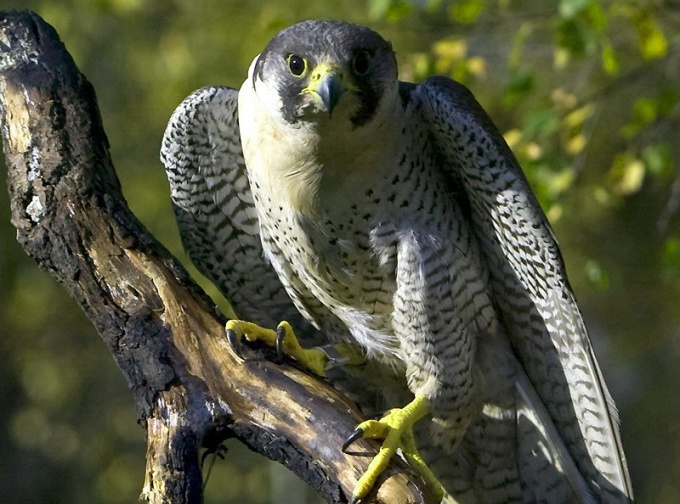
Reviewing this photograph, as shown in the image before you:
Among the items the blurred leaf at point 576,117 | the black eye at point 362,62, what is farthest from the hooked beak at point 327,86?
the blurred leaf at point 576,117

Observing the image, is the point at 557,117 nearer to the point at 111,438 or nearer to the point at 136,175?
the point at 136,175

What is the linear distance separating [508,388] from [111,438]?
1119cm

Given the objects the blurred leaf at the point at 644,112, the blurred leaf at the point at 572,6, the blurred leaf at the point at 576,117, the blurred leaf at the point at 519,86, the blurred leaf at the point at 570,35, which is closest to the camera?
the blurred leaf at the point at 572,6

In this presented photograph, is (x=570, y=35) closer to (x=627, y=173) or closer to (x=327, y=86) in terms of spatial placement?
(x=627, y=173)

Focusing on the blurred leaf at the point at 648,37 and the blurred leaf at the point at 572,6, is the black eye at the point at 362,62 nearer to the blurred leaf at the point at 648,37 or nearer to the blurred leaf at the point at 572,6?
the blurred leaf at the point at 572,6

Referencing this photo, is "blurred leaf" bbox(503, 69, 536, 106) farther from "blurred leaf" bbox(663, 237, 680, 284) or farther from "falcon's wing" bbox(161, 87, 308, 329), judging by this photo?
"falcon's wing" bbox(161, 87, 308, 329)

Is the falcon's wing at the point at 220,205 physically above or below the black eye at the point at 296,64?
below

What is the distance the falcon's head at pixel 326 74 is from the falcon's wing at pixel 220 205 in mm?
490

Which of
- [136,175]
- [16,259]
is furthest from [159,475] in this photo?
[16,259]

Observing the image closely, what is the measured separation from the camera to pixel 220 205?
4586 mm

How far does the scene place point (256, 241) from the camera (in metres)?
4.65

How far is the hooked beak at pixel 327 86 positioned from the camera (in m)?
3.69

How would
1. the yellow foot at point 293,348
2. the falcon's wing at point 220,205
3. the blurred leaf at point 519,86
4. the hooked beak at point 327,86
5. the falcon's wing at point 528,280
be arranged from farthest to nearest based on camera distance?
the blurred leaf at point 519,86 < the falcon's wing at point 220,205 < the falcon's wing at point 528,280 < the yellow foot at point 293,348 < the hooked beak at point 327,86

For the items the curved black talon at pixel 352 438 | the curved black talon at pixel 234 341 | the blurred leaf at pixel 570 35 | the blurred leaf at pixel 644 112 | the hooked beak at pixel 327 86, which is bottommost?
the curved black talon at pixel 352 438
